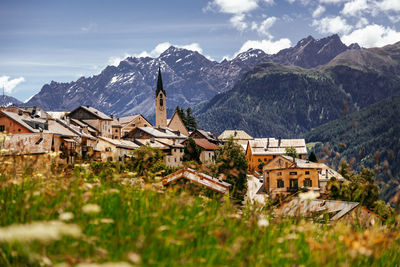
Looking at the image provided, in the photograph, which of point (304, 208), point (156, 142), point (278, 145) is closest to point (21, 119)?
point (156, 142)

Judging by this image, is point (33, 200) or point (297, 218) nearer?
point (33, 200)

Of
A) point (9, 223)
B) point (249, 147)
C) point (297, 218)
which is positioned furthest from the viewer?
point (249, 147)

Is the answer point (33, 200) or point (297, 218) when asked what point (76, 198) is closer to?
point (33, 200)

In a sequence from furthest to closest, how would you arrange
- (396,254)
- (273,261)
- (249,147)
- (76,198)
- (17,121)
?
(249,147) → (17,121) → (396,254) → (76,198) → (273,261)

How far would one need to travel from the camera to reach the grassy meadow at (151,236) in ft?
13.1

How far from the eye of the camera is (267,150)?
126m

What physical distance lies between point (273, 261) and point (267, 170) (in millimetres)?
73784

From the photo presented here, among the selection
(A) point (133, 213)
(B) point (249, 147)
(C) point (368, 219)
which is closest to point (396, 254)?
(C) point (368, 219)

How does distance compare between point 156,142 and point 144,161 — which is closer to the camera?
point 144,161

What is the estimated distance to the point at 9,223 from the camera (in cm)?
511

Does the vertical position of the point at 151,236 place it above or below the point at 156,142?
below

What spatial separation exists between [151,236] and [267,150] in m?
124

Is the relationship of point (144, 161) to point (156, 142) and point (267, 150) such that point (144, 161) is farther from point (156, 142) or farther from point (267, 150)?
point (267, 150)

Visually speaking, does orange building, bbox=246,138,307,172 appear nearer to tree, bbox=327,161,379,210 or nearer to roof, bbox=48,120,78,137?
roof, bbox=48,120,78,137
